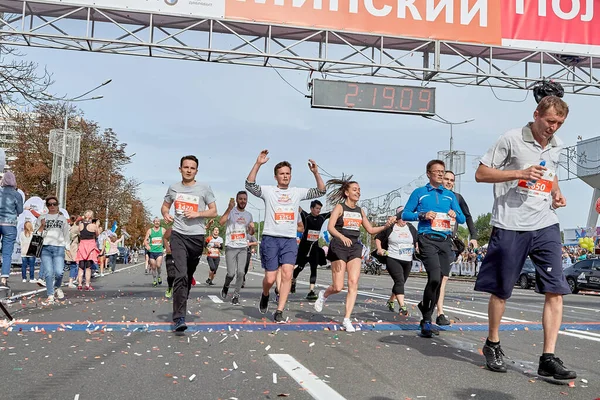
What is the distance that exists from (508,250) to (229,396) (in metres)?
2.31

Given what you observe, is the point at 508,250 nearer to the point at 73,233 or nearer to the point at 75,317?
the point at 75,317

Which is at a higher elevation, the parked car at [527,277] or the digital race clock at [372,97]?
the digital race clock at [372,97]

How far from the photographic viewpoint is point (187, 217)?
699 centimetres

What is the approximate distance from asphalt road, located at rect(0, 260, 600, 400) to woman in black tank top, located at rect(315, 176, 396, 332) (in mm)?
504

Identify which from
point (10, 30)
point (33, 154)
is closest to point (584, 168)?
point (33, 154)

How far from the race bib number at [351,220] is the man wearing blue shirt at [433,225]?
3.09 feet

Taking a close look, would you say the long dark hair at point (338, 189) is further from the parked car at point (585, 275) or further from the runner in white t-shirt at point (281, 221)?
the parked car at point (585, 275)

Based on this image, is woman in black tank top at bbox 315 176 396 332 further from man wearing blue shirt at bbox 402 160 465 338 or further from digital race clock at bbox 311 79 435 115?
digital race clock at bbox 311 79 435 115

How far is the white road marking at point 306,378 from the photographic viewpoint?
3871 mm

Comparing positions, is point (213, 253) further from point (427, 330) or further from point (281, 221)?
point (427, 330)

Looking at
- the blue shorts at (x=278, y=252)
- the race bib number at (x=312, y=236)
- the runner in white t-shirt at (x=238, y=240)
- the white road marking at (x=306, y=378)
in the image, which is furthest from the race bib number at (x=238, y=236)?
the white road marking at (x=306, y=378)

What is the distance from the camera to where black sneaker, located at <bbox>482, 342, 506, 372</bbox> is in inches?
183

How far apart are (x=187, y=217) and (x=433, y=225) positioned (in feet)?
8.88

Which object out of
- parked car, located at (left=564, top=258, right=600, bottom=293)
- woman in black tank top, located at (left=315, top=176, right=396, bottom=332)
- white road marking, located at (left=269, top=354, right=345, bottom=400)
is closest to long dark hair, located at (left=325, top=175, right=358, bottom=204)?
woman in black tank top, located at (left=315, top=176, right=396, bottom=332)
